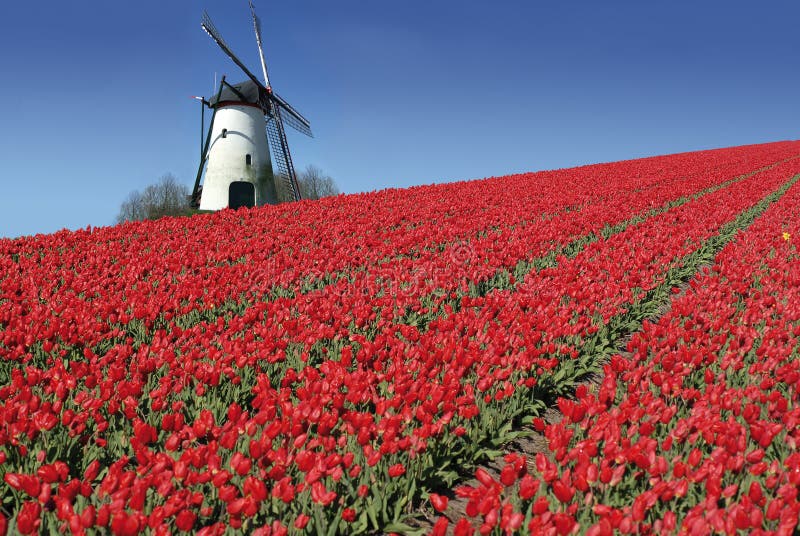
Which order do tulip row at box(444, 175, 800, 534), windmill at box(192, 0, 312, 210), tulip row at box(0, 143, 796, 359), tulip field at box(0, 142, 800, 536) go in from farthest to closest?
windmill at box(192, 0, 312, 210), tulip row at box(0, 143, 796, 359), tulip field at box(0, 142, 800, 536), tulip row at box(444, 175, 800, 534)

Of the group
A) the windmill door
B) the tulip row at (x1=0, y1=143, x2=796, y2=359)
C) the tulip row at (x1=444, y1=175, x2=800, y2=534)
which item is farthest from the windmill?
the tulip row at (x1=444, y1=175, x2=800, y2=534)

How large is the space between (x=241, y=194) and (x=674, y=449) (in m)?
24.4

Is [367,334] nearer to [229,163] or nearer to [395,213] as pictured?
[395,213]

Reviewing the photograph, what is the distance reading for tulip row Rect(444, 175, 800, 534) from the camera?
2791 millimetres

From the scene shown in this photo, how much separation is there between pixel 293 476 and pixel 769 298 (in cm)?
687

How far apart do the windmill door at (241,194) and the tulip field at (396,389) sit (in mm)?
14710

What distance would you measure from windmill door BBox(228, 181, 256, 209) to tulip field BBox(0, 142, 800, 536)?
14.7 meters

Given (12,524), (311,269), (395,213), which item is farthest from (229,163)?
(12,524)

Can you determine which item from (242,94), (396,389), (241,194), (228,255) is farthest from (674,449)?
(242,94)

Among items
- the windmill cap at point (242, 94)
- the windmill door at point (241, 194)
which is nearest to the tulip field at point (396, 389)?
the windmill door at point (241, 194)

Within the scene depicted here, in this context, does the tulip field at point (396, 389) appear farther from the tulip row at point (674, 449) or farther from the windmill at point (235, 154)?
the windmill at point (235, 154)

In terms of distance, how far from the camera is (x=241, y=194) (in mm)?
25141

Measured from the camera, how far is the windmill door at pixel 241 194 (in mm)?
24875

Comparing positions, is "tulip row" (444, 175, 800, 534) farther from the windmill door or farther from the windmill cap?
the windmill cap
